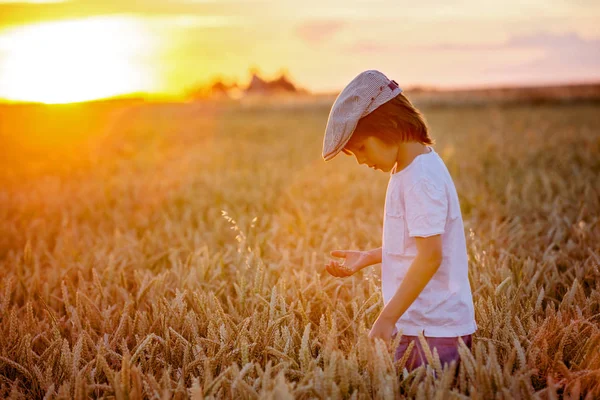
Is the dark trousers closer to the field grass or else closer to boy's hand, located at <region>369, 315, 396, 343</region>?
the field grass

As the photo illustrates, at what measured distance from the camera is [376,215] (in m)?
4.23

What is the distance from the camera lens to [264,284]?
259cm

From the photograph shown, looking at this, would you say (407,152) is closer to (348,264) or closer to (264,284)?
(348,264)


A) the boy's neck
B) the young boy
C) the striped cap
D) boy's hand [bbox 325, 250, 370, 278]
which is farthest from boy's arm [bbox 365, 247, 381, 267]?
the striped cap

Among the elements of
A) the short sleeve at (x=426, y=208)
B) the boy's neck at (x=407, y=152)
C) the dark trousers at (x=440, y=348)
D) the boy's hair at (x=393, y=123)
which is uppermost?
the boy's hair at (x=393, y=123)

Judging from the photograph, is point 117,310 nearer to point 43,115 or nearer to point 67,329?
point 67,329

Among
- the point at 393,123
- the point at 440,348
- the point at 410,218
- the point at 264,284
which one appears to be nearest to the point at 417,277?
the point at 410,218

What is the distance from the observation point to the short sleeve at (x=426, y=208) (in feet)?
5.31

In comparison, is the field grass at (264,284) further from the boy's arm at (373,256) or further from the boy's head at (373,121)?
the boy's head at (373,121)

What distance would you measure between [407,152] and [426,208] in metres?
0.23

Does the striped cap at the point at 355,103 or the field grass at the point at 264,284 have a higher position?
the striped cap at the point at 355,103

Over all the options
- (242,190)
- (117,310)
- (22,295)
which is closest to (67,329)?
(117,310)

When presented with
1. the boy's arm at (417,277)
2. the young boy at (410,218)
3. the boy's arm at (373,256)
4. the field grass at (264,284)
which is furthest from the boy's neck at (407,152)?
the field grass at (264,284)

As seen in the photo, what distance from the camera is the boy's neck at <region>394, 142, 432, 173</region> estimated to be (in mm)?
1760
